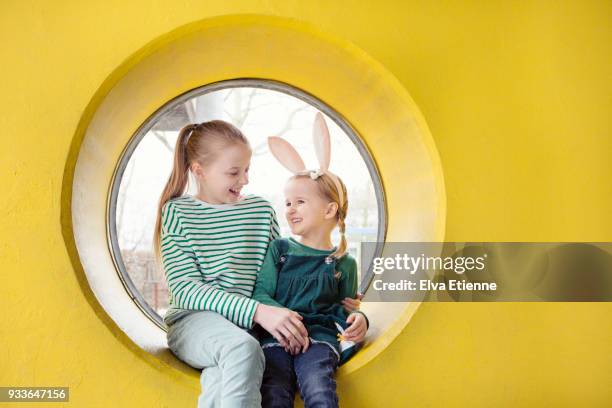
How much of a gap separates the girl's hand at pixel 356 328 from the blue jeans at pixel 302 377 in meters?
0.11

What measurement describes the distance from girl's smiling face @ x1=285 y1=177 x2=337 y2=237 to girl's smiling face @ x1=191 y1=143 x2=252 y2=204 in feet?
0.69

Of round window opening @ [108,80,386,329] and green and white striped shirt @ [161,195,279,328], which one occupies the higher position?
round window opening @ [108,80,386,329]

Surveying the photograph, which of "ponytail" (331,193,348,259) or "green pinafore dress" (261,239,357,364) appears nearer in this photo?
"green pinafore dress" (261,239,357,364)

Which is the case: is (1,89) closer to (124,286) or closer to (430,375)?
(124,286)

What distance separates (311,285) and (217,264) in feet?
1.15

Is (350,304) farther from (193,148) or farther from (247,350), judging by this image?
(193,148)

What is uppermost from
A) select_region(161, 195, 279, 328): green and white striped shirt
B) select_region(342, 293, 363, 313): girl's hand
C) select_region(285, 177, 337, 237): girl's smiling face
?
select_region(285, 177, 337, 237): girl's smiling face

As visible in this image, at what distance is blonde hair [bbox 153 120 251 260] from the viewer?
2346 millimetres

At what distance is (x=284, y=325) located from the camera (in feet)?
6.48

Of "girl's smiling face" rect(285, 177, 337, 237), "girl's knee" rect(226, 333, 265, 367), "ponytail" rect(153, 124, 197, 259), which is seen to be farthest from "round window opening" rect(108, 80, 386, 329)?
"girl's knee" rect(226, 333, 265, 367)

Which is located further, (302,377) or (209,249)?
(209,249)

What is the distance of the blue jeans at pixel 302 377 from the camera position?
5.93 feet

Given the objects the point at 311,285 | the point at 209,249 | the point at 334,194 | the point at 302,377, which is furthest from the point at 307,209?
the point at 302,377

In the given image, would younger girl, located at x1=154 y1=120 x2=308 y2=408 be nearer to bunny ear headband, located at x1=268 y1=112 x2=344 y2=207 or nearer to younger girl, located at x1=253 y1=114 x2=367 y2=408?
younger girl, located at x1=253 y1=114 x2=367 y2=408
